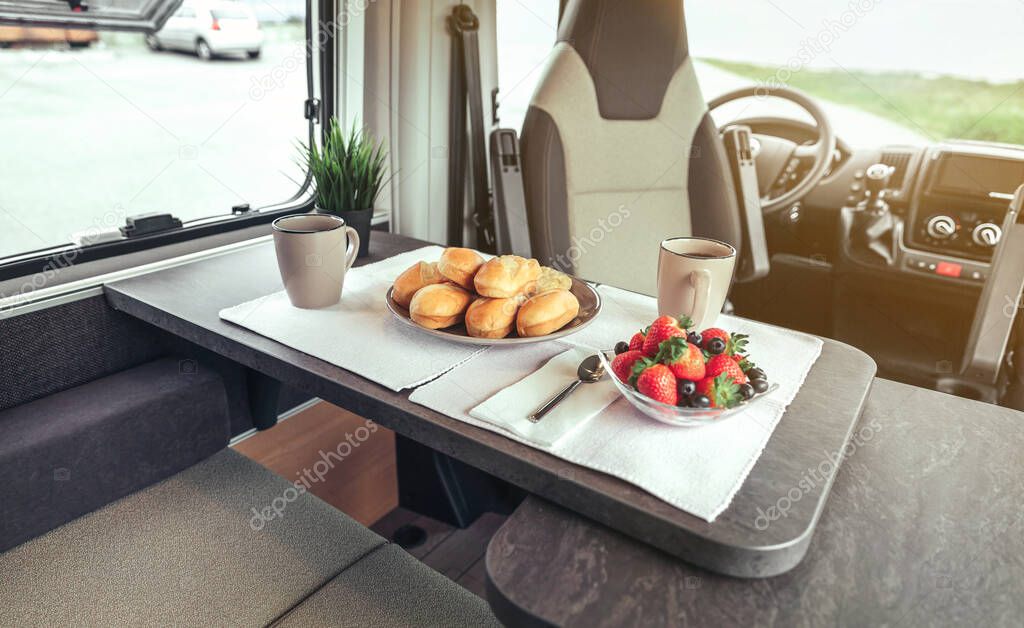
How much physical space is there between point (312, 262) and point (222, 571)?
1.45ft

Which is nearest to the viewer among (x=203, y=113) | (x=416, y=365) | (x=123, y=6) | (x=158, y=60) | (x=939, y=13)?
(x=416, y=365)

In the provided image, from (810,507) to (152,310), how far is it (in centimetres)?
93

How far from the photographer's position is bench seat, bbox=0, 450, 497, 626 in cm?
83

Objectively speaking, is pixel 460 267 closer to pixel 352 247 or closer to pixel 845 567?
pixel 352 247

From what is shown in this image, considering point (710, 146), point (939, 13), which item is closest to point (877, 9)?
point (939, 13)

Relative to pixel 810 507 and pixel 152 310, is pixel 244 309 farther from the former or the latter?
pixel 810 507

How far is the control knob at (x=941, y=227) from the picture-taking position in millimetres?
1899

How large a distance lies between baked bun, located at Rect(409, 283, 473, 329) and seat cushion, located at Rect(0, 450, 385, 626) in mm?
363

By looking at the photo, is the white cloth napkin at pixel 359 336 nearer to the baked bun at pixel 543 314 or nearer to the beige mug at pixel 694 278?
the baked bun at pixel 543 314

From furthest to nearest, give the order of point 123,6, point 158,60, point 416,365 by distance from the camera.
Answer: point 158,60, point 123,6, point 416,365

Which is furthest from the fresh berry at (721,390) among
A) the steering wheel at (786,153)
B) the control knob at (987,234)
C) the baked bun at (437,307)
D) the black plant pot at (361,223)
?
the control knob at (987,234)

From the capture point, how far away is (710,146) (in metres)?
1.65

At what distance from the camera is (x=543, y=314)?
0.84 m

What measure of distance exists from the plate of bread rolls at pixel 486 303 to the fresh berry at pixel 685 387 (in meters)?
0.22
